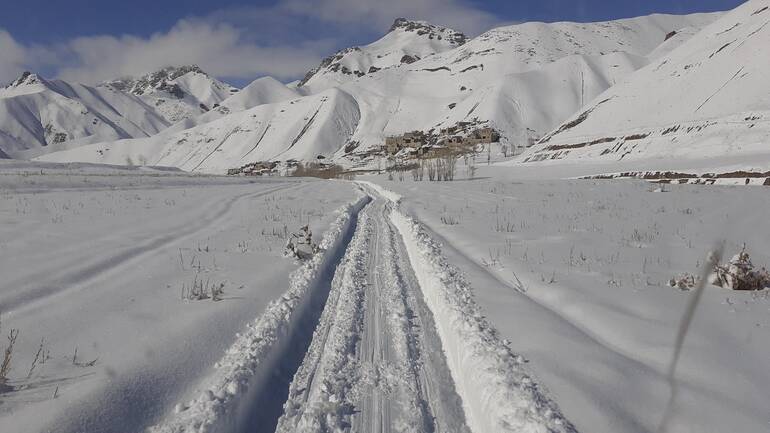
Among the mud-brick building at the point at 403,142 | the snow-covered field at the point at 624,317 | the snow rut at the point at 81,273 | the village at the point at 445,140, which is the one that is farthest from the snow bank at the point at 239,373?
the mud-brick building at the point at 403,142

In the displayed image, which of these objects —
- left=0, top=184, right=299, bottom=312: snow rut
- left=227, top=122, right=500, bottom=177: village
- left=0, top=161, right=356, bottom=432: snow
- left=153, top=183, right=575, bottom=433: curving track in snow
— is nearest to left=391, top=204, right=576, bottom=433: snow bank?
left=153, top=183, right=575, bottom=433: curving track in snow

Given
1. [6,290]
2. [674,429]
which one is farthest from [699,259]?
[6,290]

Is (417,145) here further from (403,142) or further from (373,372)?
(373,372)

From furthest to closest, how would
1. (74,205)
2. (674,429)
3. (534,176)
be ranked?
(534,176), (74,205), (674,429)

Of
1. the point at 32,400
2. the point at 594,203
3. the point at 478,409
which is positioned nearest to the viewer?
the point at 32,400

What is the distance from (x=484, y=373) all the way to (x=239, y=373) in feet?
8.02

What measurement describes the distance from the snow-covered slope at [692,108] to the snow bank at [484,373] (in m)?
38.4

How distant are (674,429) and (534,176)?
51.6 metres

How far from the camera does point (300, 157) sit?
171 meters

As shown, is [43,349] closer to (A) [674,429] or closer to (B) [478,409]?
(B) [478,409]

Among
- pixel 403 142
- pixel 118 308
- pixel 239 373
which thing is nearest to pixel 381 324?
pixel 239 373

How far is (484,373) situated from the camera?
13.1 feet

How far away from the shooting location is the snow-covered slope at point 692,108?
38.0 metres

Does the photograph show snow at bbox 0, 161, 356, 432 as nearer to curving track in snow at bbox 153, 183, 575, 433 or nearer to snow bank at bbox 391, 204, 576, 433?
curving track in snow at bbox 153, 183, 575, 433
